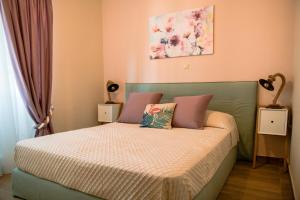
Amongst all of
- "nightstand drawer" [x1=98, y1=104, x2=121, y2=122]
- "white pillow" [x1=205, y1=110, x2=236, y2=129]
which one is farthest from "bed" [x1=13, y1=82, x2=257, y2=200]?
"nightstand drawer" [x1=98, y1=104, x2=121, y2=122]

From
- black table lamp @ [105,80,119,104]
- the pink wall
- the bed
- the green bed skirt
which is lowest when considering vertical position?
the green bed skirt

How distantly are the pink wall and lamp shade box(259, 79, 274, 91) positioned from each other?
0.58 ft

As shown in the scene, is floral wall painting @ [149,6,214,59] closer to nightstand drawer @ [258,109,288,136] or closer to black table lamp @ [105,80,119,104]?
black table lamp @ [105,80,119,104]

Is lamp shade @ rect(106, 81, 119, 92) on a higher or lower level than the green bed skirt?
higher

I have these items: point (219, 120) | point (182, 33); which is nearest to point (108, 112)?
point (182, 33)

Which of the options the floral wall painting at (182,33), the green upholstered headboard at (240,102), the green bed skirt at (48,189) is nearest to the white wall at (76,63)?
the floral wall painting at (182,33)

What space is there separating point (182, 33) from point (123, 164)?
2317mm

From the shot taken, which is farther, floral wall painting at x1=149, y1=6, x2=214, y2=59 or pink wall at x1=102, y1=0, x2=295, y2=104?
floral wall painting at x1=149, y1=6, x2=214, y2=59

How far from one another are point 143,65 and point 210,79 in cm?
111

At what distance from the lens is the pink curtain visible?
2430 mm

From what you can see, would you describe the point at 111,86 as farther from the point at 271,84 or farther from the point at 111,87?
the point at 271,84

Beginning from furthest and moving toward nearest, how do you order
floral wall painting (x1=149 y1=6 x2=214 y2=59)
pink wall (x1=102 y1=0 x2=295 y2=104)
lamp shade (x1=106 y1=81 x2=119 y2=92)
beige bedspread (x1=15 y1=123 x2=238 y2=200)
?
lamp shade (x1=106 y1=81 x2=119 y2=92) < floral wall painting (x1=149 y1=6 x2=214 y2=59) < pink wall (x1=102 y1=0 x2=295 y2=104) < beige bedspread (x1=15 y1=123 x2=238 y2=200)

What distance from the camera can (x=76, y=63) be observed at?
339cm

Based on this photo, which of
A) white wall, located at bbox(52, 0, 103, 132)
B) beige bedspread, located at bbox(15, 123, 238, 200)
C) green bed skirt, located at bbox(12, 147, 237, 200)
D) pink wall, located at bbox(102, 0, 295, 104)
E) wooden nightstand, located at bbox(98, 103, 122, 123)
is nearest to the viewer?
beige bedspread, located at bbox(15, 123, 238, 200)
